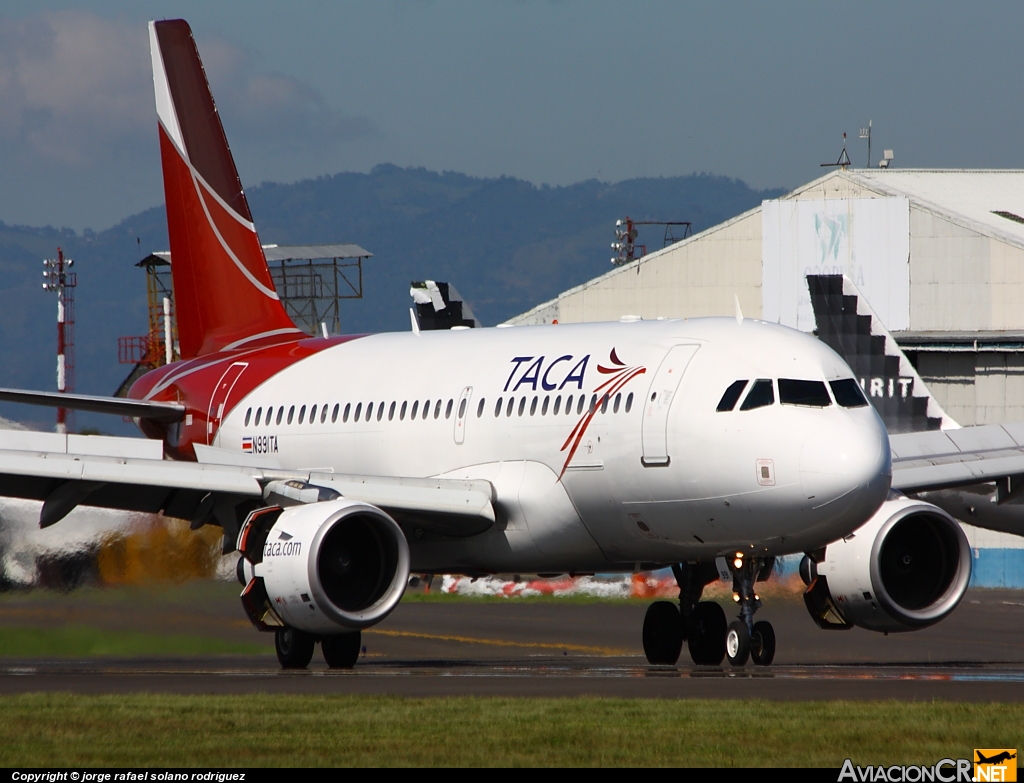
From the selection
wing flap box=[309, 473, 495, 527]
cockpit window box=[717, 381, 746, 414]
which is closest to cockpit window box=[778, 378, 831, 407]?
cockpit window box=[717, 381, 746, 414]

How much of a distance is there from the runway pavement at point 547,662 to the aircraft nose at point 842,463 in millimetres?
2122

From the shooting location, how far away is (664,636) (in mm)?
23609

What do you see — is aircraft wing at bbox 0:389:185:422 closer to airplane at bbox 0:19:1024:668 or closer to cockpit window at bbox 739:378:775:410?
airplane at bbox 0:19:1024:668

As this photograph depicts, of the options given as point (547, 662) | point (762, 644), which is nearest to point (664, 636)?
point (547, 662)

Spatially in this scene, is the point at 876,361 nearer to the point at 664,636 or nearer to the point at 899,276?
the point at 899,276

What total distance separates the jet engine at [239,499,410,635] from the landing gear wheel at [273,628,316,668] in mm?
1539

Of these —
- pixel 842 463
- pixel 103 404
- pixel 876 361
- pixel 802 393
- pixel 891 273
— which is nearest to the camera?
pixel 842 463

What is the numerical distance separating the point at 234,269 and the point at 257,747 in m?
19.6

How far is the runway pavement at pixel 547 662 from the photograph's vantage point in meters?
17.5

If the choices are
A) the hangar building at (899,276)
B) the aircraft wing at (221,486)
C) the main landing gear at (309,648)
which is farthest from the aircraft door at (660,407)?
the hangar building at (899,276)

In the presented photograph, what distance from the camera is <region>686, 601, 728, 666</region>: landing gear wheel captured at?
76.1 ft

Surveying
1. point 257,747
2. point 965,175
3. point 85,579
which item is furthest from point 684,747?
point 965,175

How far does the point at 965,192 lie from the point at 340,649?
4895cm

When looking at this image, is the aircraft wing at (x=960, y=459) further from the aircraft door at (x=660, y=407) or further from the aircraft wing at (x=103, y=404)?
the aircraft wing at (x=103, y=404)
